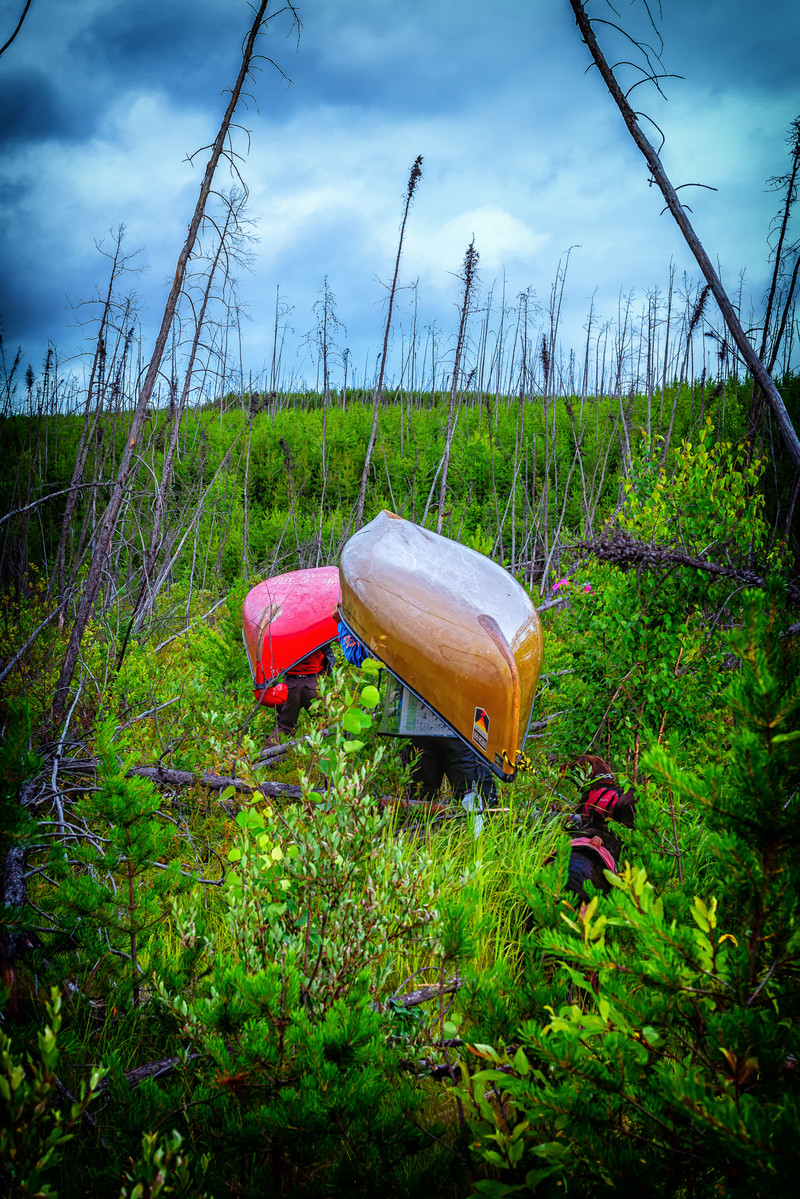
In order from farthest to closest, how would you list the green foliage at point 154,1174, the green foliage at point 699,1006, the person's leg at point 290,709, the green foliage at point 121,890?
the person's leg at point 290,709 → the green foliage at point 121,890 → the green foliage at point 699,1006 → the green foliage at point 154,1174

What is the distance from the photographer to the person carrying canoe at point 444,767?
4062 mm

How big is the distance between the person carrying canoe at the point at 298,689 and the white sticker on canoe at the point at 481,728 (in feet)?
6.10

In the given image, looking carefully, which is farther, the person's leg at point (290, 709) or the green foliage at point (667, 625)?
the person's leg at point (290, 709)

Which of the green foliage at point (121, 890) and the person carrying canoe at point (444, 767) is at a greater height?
the green foliage at point (121, 890)

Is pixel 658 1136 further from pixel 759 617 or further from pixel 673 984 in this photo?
pixel 759 617

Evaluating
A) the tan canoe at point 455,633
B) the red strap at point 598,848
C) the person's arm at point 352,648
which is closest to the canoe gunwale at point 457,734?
the tan canoe at point 455,633

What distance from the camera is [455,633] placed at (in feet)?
12.0

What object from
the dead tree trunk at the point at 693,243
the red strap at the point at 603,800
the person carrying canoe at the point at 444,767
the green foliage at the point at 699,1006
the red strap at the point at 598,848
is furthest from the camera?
the person carrying canoe at the point at 444,767

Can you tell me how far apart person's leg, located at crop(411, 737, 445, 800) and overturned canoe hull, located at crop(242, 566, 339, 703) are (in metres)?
1.43

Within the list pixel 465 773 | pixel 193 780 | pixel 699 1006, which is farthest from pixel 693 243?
pixel 193 780

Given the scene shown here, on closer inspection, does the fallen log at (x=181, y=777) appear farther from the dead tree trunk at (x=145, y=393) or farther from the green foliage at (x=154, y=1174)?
the green foliage at (x=154, y=1174)

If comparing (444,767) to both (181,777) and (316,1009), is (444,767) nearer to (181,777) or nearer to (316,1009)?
(181,777)

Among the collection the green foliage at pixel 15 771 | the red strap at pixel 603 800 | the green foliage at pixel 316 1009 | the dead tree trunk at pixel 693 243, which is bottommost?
the red strap at pixel 603 800

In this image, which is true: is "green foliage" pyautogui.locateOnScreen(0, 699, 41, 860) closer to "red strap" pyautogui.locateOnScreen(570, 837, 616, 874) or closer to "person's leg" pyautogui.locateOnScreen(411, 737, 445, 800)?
"red strap" pyautogui.locateOnScreen(570, 837, 616, 874)
